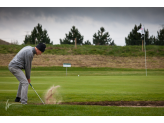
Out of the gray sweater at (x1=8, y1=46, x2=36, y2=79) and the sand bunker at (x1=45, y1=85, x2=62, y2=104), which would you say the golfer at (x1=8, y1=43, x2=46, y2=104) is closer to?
the gray sweater at (x1=8, y1=46, x2=36, y2=79)

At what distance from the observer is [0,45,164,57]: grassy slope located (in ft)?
150

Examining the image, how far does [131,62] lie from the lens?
4138cm

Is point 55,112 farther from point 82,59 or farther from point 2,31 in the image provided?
point 2,31

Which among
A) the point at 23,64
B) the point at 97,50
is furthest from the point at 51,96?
the point at 97,50

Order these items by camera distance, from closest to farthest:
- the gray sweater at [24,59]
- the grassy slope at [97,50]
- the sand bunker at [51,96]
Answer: the gray sweater at [24,59] < the sand bunker at [51,96] < the grassy slope at [97,50]

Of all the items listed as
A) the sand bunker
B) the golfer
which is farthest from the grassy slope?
the golfer

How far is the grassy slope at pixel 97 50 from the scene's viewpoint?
4584 cm

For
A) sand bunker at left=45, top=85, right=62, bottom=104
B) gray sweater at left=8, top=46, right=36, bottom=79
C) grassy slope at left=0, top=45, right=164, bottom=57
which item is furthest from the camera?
grassy slope at left=0, top=45, right=164, bottom=57

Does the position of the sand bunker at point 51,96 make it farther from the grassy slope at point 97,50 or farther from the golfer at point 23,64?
the grassy slope at point 97,50

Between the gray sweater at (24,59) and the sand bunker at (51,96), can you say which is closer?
the gray sweater at (24,59)

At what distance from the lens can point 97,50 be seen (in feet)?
160

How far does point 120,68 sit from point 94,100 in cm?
2996

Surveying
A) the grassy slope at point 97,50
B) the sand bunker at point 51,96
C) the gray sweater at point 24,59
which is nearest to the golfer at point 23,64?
the gray sweater at point 24,59
